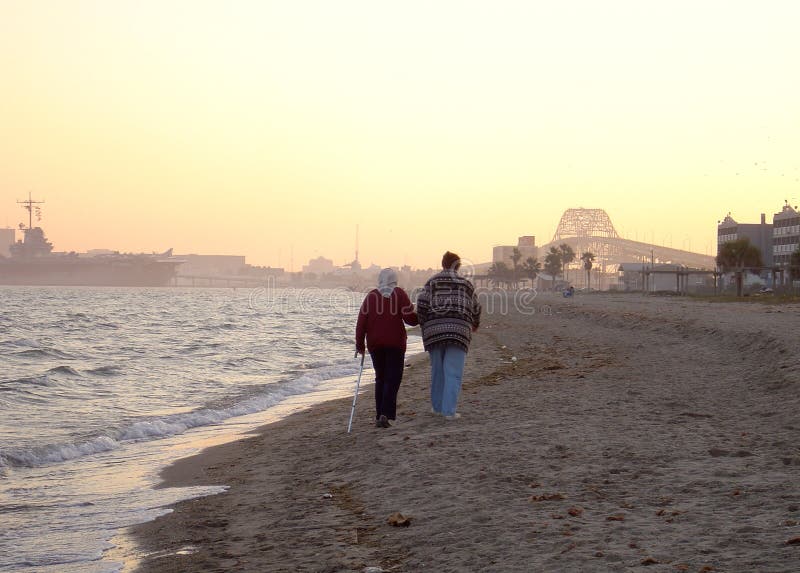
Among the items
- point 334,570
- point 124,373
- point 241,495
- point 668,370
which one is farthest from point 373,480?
point 124,373

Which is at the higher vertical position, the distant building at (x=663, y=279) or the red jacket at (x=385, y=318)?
the distant building at (x=663, y=279)

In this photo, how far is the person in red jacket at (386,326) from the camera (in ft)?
27.9

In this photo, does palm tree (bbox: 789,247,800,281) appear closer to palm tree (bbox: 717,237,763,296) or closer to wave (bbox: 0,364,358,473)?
palm tree (bbox: 717,237,763,296)

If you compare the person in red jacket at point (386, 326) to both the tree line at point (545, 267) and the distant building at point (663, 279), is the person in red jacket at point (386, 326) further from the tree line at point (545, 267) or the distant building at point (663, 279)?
the tree line at point (545, 267)

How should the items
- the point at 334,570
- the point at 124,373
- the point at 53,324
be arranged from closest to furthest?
the point at 334,570, the point at 124,373, the point at 53,324

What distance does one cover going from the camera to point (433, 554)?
14.5ft

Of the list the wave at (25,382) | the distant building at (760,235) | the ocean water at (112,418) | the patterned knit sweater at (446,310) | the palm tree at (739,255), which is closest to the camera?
the ocean water at (112,418)

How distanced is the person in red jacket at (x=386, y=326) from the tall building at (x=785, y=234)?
281 feet

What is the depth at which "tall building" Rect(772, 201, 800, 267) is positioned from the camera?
3423 inches

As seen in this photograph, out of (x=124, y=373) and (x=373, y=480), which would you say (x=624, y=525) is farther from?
(x=124, y=373)

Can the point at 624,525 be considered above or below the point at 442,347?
below

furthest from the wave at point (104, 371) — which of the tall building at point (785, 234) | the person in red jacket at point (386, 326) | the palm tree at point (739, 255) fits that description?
the tall building at point (785, 234)

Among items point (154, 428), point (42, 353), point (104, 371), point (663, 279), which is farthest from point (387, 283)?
point (663, 279)

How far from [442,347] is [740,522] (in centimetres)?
448
